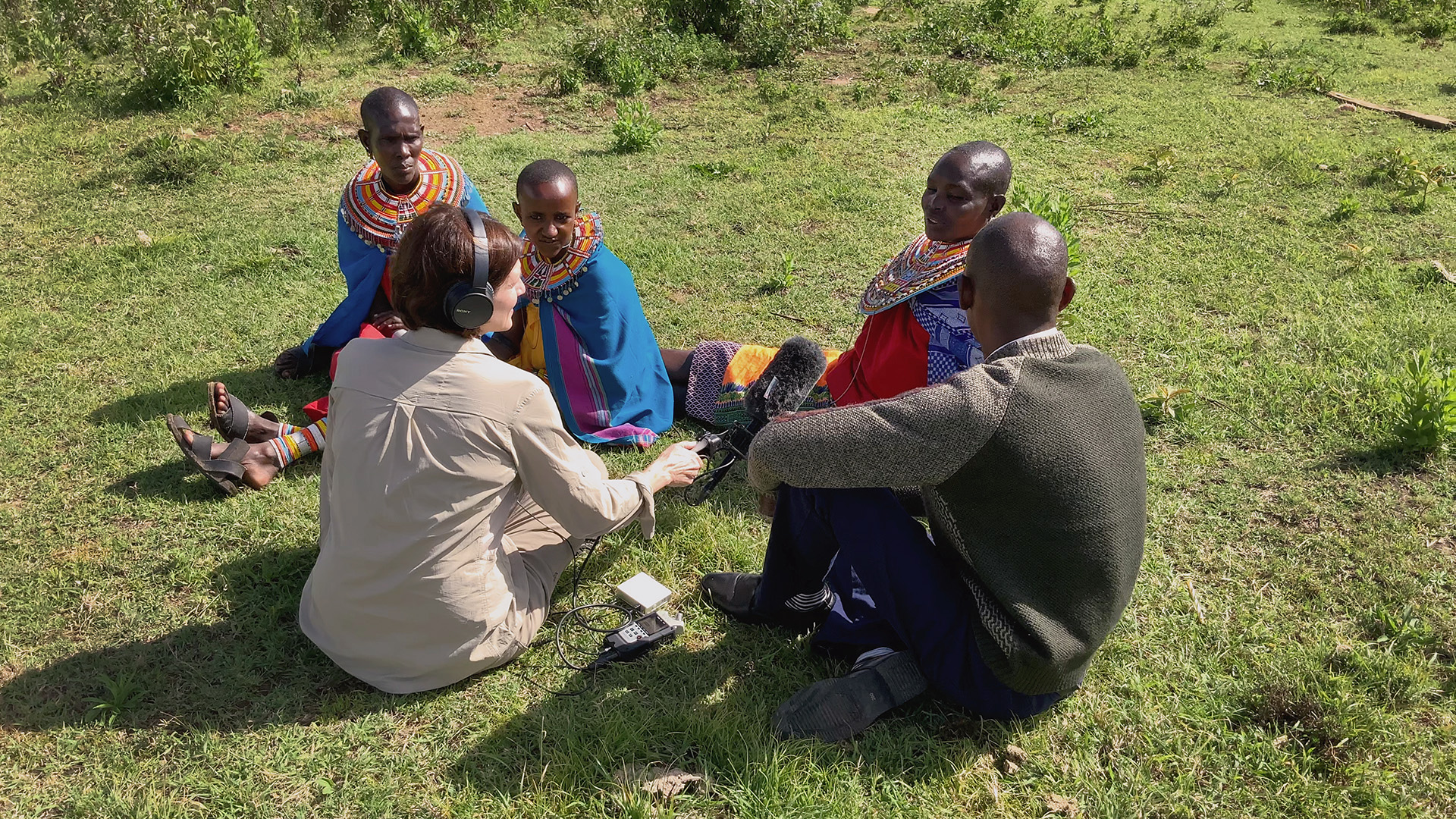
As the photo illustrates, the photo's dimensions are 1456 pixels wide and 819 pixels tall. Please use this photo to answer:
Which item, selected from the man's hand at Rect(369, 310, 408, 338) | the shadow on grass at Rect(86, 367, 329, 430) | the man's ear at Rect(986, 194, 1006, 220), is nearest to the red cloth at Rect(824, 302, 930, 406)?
the man's ear at Rect(986, 194, 1006, 220)

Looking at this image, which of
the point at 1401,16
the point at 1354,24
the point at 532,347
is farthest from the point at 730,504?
the point at 1401,16

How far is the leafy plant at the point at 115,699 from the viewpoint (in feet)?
10.2

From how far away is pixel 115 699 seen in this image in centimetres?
314

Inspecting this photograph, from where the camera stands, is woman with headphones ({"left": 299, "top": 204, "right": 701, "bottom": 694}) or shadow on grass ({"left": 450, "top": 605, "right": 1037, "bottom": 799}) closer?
woman with headphones ({"left": 299, "top": 204, "right": 701, "bottom": 694})

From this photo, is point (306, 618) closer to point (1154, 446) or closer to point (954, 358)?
point (954, 358)

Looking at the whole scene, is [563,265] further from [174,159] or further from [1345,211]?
[1345,211]

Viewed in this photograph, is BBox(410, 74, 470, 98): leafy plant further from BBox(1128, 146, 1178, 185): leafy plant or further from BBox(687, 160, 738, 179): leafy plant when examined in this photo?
BBox(1128, 146, 1178, 185): leafy plant

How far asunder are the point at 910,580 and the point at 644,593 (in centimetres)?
114

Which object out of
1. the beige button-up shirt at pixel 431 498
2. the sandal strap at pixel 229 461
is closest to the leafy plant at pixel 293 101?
the sandal strap at pixel 229 461

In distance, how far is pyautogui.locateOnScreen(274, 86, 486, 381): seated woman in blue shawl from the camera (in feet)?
15.7

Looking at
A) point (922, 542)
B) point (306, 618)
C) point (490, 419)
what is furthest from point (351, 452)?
point (922, 542)

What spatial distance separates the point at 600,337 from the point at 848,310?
1.96m

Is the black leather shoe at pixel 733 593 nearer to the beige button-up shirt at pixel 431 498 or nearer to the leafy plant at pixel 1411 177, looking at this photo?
the beige button-up shirt at pixel 431 498

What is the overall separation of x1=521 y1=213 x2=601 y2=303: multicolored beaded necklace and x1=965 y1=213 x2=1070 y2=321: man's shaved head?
2.32 meters
